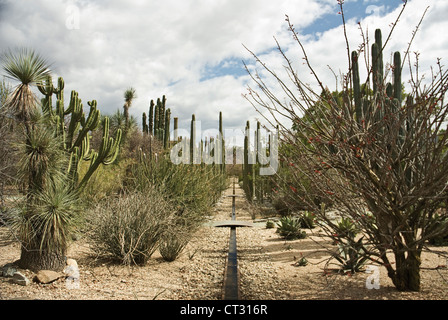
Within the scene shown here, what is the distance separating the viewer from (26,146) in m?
5.51

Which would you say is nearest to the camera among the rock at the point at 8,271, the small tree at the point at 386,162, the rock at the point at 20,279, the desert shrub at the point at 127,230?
the small tree at the point at 386,162

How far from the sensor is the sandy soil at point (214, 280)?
14.2ft

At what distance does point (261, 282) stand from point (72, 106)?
19.9 ft

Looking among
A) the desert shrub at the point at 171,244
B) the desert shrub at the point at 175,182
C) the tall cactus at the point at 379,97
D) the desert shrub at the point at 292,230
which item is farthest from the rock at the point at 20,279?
the desert shrub at the point at 292,230

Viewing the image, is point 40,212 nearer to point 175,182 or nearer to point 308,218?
point 308,218

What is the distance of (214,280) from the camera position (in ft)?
16.8

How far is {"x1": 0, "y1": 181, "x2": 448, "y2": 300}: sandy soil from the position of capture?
170 inches

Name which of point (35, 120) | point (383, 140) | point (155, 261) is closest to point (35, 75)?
point (35, 120)

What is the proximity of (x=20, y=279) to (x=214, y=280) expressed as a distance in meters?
2.55

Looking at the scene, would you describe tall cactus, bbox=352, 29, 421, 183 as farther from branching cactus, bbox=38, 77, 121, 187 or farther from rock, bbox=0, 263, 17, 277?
branching cactus, bbox=38, 77, 121, 187

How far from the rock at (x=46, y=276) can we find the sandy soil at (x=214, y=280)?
0.08 metres

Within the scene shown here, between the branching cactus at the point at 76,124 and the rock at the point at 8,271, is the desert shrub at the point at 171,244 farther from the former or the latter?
the branching cactus at the point at 76,124

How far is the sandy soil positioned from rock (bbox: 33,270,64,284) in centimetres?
8

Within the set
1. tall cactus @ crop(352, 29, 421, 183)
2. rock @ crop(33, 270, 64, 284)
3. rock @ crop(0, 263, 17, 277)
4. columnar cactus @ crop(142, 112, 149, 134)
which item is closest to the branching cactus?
rock @ crop(0, 263, 17, 277)
